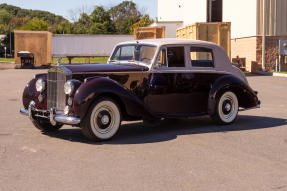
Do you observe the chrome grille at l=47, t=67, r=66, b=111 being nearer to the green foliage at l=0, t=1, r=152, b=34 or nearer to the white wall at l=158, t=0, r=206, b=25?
the white wall at l=158, t=0, r=206, b=25

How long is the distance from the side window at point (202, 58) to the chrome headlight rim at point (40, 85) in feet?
9.24

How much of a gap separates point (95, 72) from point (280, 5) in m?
22.1

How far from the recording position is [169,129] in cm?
898

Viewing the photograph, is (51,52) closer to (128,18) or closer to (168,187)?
(168,187)

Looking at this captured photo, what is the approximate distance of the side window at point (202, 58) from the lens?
899 centimetres

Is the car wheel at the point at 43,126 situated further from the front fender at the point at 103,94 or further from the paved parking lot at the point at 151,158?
the front fender at the point at 103,94

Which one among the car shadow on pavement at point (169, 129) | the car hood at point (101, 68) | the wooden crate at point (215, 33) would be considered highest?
the wooden crate at point (215, 33)

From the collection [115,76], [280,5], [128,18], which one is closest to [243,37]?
[280,5]

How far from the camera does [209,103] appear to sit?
354 inches

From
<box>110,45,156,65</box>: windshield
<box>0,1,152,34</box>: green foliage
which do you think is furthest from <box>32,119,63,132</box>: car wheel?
<box>0,1,152,34</box>: green foliage

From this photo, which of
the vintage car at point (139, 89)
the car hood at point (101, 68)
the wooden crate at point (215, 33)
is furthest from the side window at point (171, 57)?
the wooden crate at point (215, 33)

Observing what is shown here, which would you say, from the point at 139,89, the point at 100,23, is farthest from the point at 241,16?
the point at 100,23

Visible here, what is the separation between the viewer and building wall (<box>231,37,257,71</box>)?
2823 centimetres

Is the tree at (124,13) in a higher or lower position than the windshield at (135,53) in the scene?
higher
